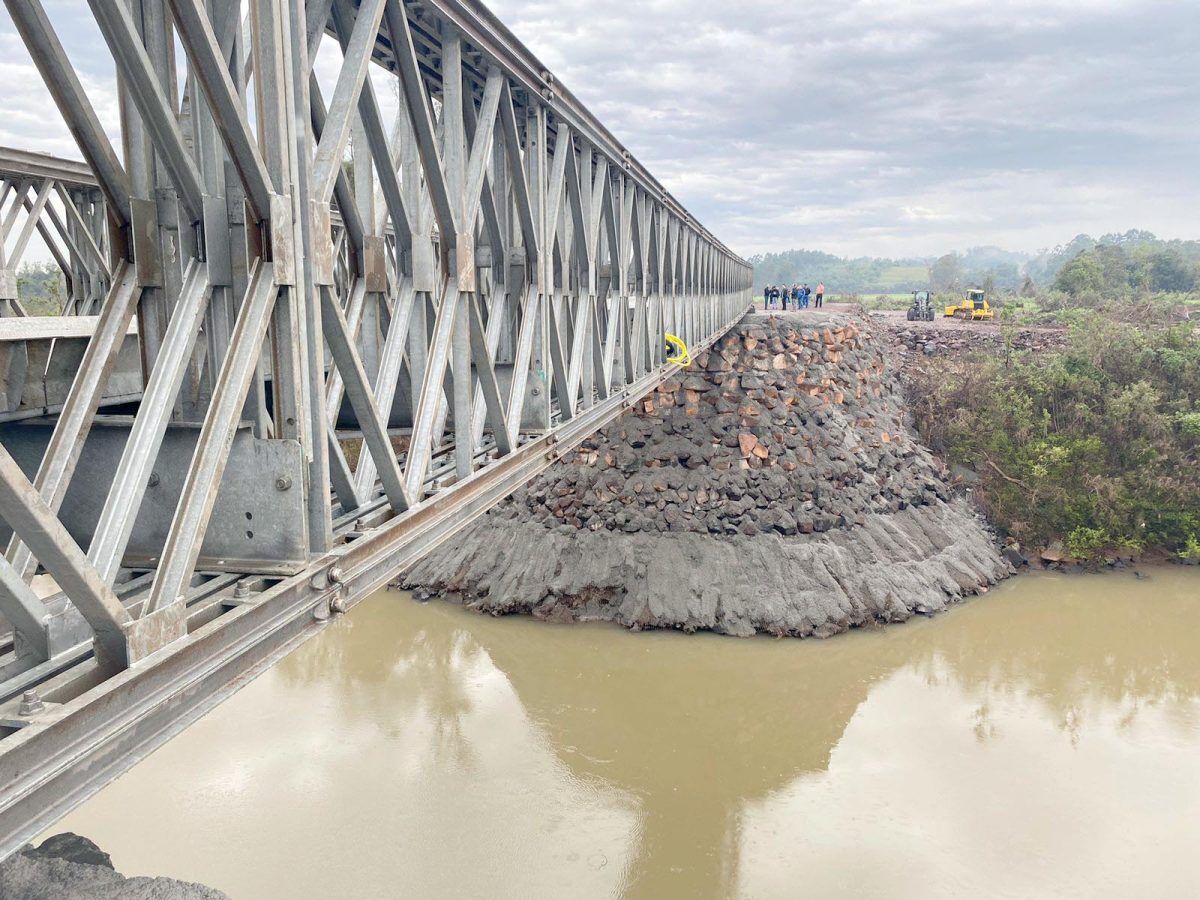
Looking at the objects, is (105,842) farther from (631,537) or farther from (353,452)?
(631,537)

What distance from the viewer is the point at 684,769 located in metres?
12.9

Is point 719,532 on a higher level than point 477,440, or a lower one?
lower

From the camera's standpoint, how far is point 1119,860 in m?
10.8

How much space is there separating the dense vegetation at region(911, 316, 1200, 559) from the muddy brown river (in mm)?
4399

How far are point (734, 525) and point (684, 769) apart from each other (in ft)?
22.4

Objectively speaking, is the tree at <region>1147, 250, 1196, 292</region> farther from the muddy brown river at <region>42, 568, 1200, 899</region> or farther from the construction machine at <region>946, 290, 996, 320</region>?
the muddy brown river at <region>42, 568, 1200, 899</region>

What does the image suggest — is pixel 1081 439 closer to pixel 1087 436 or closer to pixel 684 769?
pixel 1087 436

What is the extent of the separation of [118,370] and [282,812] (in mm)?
8622

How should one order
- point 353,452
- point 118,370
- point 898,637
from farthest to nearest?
point 353,452
point 898,637
point 118,370

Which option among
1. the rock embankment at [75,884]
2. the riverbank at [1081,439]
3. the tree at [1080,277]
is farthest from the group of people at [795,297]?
the rock embankment at [75,884]

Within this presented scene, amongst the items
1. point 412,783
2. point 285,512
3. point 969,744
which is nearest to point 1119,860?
point 969,744

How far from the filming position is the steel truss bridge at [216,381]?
3.05 meters

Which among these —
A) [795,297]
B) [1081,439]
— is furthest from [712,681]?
[795,297]

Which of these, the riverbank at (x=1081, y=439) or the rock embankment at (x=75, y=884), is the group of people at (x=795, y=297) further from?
the rock embankment at (x=75, y=884)
